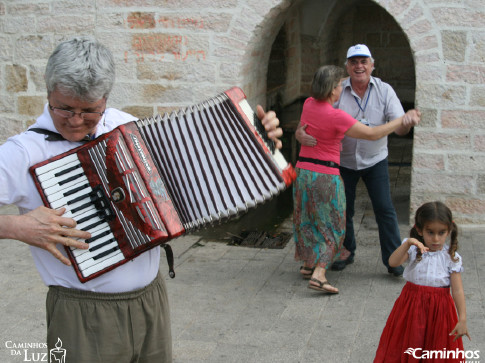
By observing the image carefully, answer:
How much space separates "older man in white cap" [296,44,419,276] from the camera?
4672 mm

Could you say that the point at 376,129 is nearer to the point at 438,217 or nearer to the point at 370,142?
the point at 370,142

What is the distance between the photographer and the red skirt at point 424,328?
3.13 metres

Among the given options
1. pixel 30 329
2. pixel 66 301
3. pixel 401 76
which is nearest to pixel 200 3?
pixel 30 329

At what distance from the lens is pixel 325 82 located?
4.39 m

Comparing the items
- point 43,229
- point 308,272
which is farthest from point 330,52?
point 43,229

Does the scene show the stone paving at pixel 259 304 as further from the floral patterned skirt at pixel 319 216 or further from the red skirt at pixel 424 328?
the red skirt at pixel 424 328

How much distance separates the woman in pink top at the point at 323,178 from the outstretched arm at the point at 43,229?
2570mm

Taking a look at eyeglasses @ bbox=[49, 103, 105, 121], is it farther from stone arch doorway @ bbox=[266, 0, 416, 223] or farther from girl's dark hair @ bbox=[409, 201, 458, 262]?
stone arch doorway @ bbox=[266, 0, 416, 223]

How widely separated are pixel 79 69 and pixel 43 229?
1.67ft

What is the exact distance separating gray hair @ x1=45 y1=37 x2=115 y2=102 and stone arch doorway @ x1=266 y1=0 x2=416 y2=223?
20.1ft

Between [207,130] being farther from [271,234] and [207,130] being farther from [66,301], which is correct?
[271,234]

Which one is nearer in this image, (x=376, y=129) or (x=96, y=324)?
(x=96, y=324)

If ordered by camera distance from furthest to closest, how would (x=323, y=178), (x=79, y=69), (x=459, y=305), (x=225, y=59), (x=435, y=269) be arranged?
(x=225, y=59)
(x=323, y=178)
(x=435, y=269)
(x=459, y=305)
(x=79, y=69)

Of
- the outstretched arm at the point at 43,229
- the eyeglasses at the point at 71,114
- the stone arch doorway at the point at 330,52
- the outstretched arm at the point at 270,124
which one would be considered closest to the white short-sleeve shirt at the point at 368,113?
the outstretched arm at the point at 270,124
